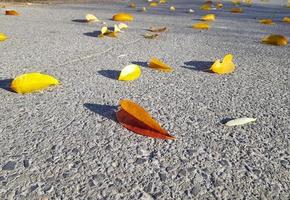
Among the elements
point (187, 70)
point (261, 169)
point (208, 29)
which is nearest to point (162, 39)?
point (208, 29)

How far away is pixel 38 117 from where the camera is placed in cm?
151

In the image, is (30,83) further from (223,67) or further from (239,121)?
(223,67)

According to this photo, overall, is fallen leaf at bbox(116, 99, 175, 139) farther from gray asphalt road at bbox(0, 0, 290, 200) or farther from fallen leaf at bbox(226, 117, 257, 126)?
fallen leaf at bbox(226, 117, 257, 126)

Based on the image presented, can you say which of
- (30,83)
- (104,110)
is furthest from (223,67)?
(30,83)

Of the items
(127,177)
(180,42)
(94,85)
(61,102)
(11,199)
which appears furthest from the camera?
(180,42)

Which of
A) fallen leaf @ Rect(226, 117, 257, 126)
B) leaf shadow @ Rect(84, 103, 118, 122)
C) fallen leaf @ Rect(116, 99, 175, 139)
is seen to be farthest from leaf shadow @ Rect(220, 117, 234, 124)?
leaf shadow @ Rect(84, 103, 118, 122)

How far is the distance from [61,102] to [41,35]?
181cm

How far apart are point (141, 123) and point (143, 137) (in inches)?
2.8

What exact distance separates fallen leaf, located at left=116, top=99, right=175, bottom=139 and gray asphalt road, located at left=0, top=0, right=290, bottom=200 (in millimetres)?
33

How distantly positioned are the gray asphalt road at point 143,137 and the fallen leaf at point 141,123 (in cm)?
3

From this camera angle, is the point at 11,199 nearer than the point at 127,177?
Yes

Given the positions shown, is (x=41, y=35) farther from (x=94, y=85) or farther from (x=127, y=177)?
(x=127, y=177)

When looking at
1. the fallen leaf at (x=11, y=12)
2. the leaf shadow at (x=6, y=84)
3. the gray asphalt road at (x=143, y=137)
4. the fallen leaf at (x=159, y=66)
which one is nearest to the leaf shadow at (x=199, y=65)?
the gray asphalt road at (x=143, y=137)

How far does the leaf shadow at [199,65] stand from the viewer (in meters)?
2.29
